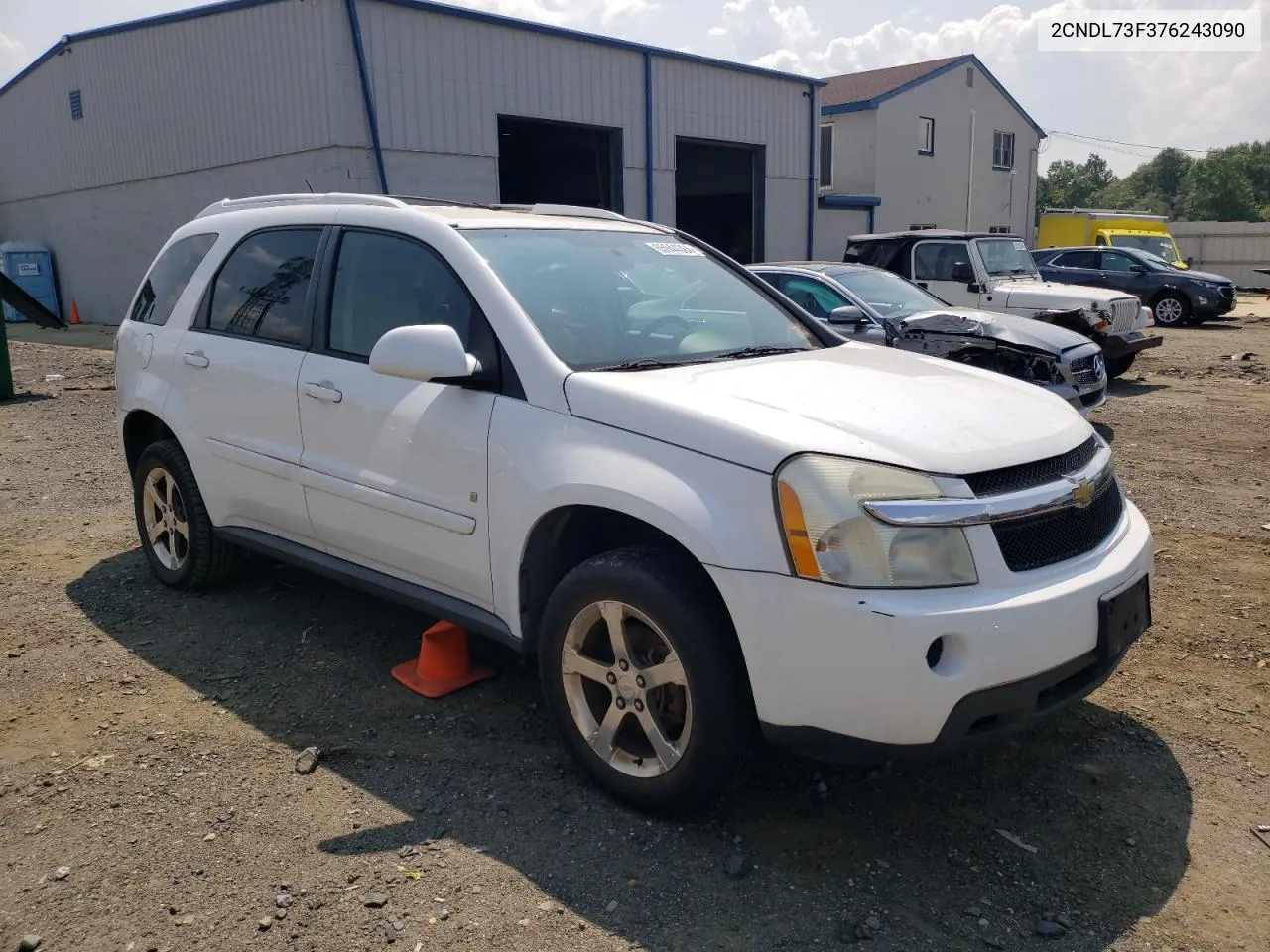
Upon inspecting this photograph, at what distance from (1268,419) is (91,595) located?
32.3ft

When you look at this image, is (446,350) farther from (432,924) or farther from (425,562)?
(432,924)

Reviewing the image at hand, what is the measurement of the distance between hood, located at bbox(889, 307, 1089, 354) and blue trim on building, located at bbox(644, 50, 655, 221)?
11.3 meters

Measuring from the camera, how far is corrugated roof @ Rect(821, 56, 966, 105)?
30414mm

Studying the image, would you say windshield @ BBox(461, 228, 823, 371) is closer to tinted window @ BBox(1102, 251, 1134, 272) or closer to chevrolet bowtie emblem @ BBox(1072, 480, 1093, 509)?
chevrolet bowtie emblem @ BBox(1072, 480, 1093, 509)

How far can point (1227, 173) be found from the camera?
A: 68.5 m

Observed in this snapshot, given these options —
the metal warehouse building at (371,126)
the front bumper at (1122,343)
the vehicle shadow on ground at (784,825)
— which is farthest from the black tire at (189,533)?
the metal warehouse building at (371,126)

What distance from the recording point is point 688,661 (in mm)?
2814

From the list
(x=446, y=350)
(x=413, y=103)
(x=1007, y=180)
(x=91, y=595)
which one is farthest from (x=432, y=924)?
(x=1007, y=180)

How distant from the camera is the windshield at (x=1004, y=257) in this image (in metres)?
11.9

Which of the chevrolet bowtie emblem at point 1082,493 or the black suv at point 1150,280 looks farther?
the black suv at point 1150,280

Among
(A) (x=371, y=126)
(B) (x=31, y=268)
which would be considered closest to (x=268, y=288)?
(A) (x=371, y=126)

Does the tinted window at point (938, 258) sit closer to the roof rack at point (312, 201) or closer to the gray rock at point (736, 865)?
the roof rack at point (312, 201)

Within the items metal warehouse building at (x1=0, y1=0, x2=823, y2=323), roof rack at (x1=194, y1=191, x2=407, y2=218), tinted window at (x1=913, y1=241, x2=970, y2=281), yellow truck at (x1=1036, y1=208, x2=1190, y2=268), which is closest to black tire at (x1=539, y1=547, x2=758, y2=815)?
roof rack at (x1=194, y1=191, x2=407, y2=218)

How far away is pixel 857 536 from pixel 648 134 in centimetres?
1782
